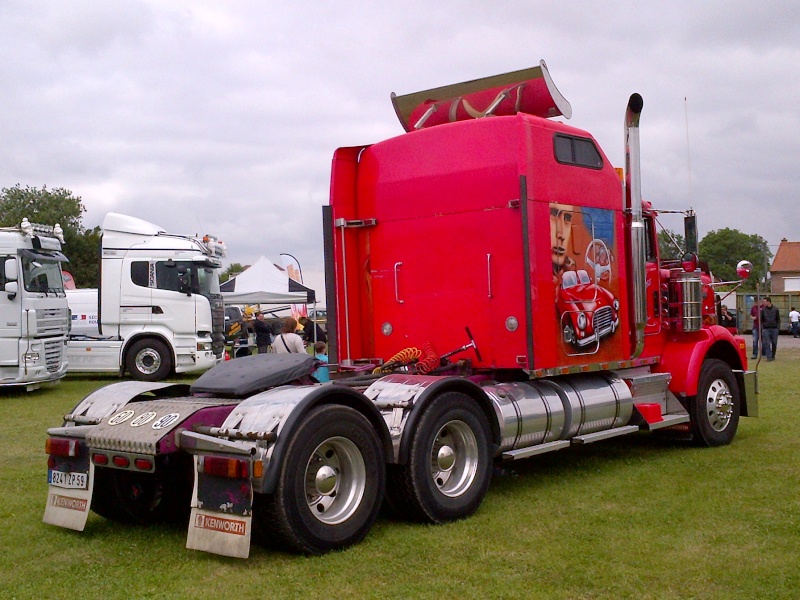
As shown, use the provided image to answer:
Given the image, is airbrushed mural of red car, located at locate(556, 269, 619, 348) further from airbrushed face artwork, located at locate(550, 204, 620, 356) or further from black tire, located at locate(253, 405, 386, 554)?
black tire, located at locate(253, 405, 386, 554)

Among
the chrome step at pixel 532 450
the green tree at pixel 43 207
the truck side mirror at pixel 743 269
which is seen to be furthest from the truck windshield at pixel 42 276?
the green tree at pixel 43 207

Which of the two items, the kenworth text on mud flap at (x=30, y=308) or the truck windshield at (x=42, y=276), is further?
the truck windshield at (x=42, y=276)

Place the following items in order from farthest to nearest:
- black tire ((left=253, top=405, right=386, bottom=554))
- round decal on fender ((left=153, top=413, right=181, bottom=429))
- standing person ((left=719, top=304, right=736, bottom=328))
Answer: standing person ((left=719, top=304, right=736, bottom=328)), round decal on fender ((left=153, top=413, right=181, bottom=429)), black tire ((left=253, top=405, right=386, bottom=554))

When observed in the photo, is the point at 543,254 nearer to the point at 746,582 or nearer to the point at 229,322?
the point at 746,582

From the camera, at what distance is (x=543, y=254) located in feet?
23.6

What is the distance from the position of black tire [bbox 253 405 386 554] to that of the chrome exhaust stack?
12.3 feet

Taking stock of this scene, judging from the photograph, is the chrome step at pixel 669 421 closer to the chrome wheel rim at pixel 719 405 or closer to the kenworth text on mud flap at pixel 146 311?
the chrome wheel rim at pixel 719 405

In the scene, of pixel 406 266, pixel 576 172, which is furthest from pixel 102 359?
pixel 576 172

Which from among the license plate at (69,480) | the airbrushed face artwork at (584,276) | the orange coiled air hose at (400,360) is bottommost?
the license plate at (69,480)

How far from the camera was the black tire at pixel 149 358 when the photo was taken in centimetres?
1881

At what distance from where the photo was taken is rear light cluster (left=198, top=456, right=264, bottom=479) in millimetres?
4773

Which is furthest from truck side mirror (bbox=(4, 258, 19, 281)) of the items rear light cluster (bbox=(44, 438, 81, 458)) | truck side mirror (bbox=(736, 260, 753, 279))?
truck side mirror (bbox=(736, 260, 753, 279))

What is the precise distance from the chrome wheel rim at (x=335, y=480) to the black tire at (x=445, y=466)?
1.40 feet

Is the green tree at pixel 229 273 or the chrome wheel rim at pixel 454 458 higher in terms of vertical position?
the green tree at pixel 229 273
